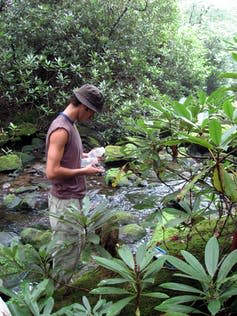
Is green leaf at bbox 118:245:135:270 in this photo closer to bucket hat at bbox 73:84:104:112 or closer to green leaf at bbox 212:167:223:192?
green leaf at bbox 212:167:223:192

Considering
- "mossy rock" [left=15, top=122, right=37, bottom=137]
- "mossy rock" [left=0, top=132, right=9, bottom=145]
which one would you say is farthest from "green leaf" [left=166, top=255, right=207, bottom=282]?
"mossy rock" [left=15, top=122, right=37, bottom=137]

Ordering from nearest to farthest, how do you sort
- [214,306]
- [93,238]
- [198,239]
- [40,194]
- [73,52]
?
[214,306] < [93,238] < [198,239] < [40,194] < [73,52]

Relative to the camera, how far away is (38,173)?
6605 millimetres

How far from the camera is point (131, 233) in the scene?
4609mm

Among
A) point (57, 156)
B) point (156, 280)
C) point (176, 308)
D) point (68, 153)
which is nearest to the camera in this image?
point (176, 308)

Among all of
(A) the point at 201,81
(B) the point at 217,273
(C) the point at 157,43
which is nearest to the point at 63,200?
A: (B) the point at 217,273

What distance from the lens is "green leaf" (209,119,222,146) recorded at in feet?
3.66

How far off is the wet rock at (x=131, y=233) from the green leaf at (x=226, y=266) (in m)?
3.35

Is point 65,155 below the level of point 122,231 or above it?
above

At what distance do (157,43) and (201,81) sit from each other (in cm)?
234

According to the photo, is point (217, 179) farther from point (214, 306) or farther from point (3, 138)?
point (3, 138)

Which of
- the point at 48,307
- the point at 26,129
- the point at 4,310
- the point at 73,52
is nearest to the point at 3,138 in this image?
the point at 26,129

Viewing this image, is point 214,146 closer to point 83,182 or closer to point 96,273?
point 96,273

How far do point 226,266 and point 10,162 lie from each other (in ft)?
19.1
